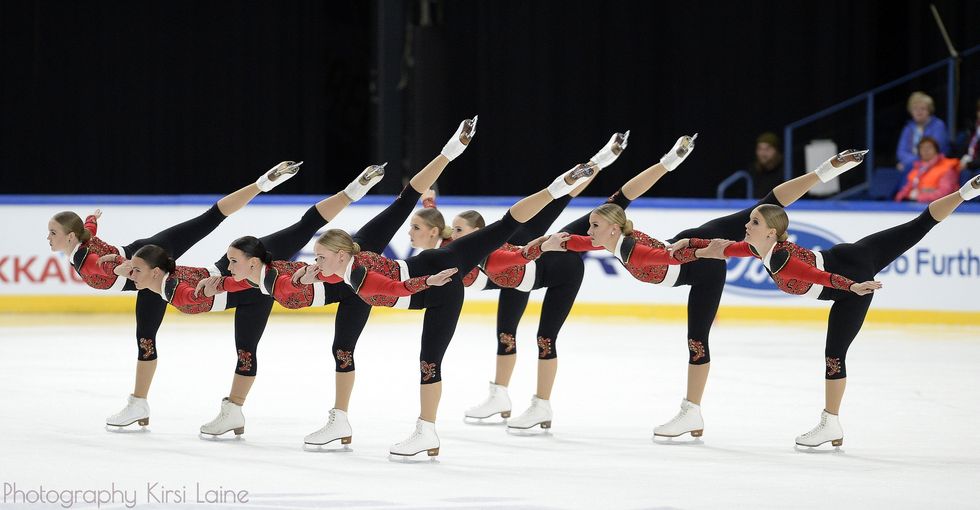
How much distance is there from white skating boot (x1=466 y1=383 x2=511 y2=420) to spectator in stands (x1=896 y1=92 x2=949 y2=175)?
6326mm

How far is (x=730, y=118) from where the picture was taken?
16.4 metres

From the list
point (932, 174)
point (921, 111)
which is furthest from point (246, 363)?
point (921, 111)

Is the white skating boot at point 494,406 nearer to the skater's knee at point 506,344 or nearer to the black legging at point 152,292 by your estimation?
the skater's knee at point 506,344

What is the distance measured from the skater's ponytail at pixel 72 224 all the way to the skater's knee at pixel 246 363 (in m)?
1.02

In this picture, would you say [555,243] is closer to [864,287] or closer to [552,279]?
[552,279]

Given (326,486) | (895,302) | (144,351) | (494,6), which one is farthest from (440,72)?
(326,486)

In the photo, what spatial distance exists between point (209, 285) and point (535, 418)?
1.94 metres

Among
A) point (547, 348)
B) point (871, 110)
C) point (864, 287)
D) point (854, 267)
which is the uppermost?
point (871, 110)

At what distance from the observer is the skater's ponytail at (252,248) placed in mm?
6477

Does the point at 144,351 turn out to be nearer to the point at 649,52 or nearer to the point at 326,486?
the point at 326,486

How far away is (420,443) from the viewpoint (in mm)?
6516

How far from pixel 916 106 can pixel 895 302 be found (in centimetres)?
195

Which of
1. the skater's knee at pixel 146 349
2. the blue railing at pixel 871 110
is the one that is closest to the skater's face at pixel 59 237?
the skater's knee at pixel 146 349

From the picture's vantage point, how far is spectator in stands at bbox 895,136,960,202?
12312 millimetres
